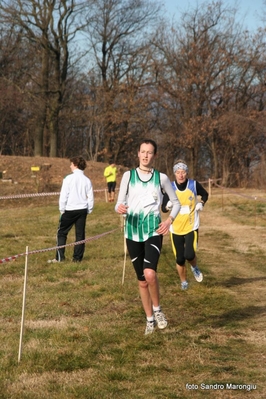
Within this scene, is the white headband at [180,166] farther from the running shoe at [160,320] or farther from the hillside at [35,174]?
the hillside at [35,174]

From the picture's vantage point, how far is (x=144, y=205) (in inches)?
260

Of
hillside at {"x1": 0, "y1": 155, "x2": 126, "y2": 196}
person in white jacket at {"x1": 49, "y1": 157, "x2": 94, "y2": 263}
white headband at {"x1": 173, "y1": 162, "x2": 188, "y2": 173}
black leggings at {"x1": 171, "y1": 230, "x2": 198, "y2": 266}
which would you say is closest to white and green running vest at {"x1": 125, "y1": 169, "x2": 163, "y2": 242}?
white headband at {"x1": 173, "y1": 162, "x2": 188, "y2": 173}

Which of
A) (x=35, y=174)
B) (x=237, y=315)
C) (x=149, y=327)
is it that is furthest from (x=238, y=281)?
(x=35, y=174)

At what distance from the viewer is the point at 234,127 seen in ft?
141

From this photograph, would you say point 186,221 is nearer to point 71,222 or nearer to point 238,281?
point 238,281

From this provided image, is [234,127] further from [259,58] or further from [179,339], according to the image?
[179,339]

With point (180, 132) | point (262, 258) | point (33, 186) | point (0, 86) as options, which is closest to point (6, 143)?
point (0, 86)

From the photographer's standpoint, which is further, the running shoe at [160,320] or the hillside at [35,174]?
the hillside at [35,174]

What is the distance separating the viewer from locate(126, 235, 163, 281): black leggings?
6605mm

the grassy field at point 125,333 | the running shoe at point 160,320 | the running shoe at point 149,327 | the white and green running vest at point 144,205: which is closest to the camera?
the grassy field at point 125,333

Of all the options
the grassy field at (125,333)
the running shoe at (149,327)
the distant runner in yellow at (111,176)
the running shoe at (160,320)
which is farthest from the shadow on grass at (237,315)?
the distant runner in yellow at (111,176)

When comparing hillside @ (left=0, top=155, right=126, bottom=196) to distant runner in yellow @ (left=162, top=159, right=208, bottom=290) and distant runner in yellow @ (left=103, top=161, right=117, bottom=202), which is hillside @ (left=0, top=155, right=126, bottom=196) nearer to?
distant runner in yellow @ (left=103, top=161, right=117, bottom=202)

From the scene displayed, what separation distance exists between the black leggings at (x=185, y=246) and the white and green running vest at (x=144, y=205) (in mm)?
3083

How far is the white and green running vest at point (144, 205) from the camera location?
6.60 m
